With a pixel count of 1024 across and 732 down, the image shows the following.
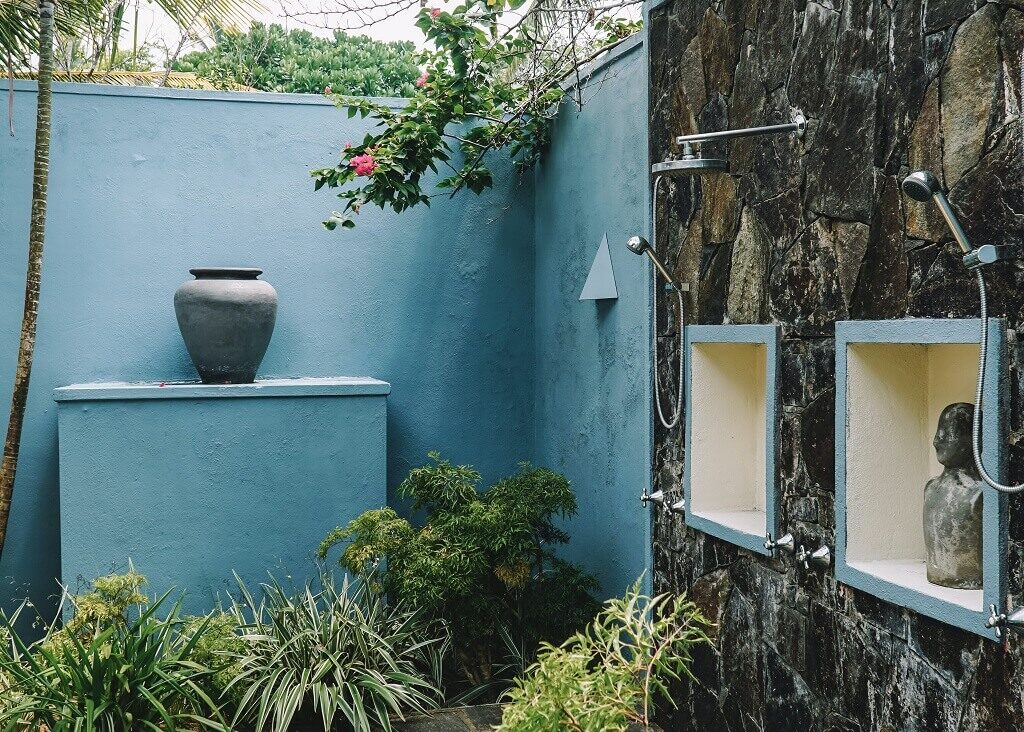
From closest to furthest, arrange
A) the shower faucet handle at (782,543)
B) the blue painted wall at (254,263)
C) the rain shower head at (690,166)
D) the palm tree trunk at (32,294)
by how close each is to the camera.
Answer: the shower faucet handle at (782,543) < the rain shower head at (690,166) < the palm tree trunk at (32,294) < the blue painted wall at (254,263)

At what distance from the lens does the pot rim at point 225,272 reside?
465 centimetres

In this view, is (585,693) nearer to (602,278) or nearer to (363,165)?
(602,278)

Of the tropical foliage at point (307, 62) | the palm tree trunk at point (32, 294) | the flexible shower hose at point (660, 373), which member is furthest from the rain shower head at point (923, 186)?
the tropical foliage at point (307, 62)

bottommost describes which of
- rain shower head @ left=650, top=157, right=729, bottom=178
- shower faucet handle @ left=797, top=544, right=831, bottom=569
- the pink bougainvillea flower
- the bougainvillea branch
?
shower faucet handle @ left=797, top=544, right=831, bottom=569

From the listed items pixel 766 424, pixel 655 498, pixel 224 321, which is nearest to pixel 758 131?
pixel 766 424

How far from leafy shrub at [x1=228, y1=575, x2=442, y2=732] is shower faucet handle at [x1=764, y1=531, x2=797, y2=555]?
4.90 feet

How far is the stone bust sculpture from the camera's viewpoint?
217 centimetres

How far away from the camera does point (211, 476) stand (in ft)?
14.7

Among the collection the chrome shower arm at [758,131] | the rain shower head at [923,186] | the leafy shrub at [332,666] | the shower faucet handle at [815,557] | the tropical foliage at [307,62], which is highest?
the tropical foliage at [307,62]

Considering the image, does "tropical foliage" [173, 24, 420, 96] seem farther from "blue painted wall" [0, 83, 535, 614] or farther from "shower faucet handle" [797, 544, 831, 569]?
"shower faucet handle" [797, 544, 831, 569]

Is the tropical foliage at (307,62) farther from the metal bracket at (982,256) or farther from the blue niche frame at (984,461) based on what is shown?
the metal bracket at (982,256)

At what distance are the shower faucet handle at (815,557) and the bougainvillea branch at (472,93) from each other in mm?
2411

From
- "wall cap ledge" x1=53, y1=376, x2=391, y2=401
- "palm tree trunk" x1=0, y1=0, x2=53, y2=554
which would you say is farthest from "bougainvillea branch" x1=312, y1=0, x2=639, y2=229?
"palm tree trunk" x1=0, y1=0, x2=53, y2=554

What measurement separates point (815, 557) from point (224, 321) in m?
2.94
